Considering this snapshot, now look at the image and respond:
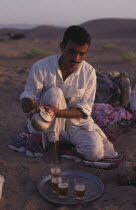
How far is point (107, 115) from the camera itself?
4.82 metres

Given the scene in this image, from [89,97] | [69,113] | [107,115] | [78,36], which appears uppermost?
[78,36]

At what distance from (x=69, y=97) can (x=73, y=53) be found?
625 mm

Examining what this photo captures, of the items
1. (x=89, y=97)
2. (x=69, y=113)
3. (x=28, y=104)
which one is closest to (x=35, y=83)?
(x=28, y=104)

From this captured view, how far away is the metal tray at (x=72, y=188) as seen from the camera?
279 centimetres

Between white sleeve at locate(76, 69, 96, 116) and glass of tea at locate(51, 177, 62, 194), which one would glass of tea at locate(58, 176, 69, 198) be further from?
white sleeve at locate(76, 69, 96, 116)

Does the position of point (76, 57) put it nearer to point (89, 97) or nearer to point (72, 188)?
point (89, 97)

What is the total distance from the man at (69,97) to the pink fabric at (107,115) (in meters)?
0.97

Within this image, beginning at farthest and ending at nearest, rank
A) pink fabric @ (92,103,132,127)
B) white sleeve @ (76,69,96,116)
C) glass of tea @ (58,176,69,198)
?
pink fabric @ (92,103,132,127)
white sleeve @ (76,69,96,116)
glass of tea @ (58,176,69,198)

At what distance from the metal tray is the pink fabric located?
1598mm

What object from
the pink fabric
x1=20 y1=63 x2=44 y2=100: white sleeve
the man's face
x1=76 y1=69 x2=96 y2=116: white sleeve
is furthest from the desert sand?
the man's face

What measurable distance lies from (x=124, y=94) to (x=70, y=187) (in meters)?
3.08

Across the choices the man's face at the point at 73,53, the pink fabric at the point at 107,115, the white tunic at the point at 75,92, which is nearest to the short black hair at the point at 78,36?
the man's face at the point at 73,53

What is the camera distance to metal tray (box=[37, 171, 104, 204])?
279 centimetres

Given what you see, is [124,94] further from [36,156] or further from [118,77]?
[36,156]
